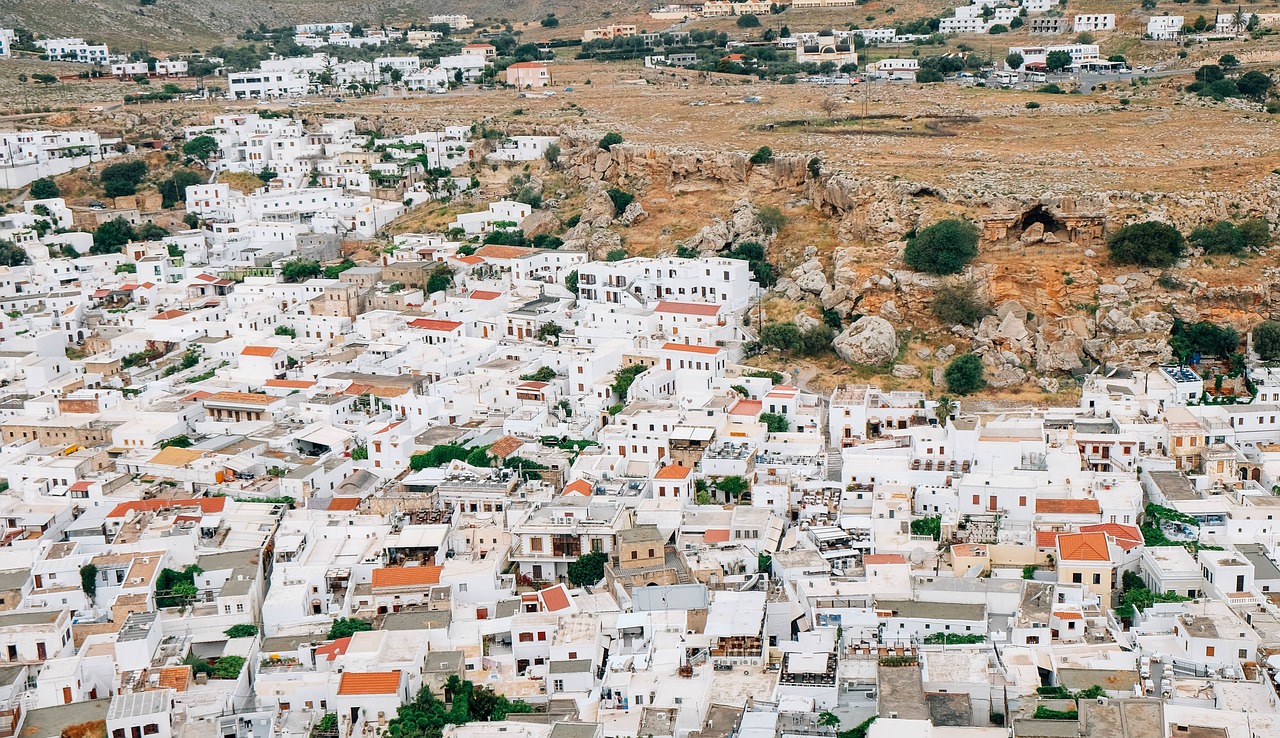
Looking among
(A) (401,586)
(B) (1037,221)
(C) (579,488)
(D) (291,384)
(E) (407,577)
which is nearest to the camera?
(A) (401,586)

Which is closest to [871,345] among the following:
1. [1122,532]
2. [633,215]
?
[1122,532]

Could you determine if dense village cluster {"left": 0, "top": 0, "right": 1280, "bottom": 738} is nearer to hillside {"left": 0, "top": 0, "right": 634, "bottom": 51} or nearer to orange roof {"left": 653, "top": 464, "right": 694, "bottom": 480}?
orange roof {"left": 653, "top": 464, "right": 694, "bottom": 480}

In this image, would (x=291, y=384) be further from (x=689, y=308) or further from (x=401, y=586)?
(x=401, y=586)

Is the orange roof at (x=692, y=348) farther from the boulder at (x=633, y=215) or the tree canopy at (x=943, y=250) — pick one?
the boulder at (x=633, y=215)

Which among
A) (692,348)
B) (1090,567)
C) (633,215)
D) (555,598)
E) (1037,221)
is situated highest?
(1037,221)

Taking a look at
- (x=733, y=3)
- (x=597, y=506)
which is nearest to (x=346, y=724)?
(x=597, y=506)

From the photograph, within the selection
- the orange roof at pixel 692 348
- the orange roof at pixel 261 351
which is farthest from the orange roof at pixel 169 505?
the orange roof at pixel 692 348
